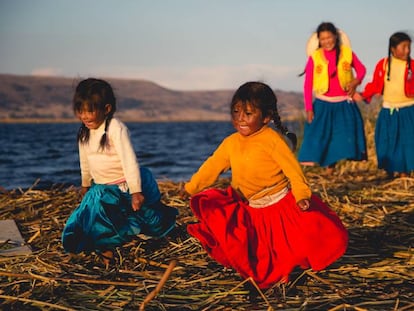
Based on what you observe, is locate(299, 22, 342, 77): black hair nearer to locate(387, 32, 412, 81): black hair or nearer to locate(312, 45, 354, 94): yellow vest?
locate(312, 45, 354, 94): yellow vest

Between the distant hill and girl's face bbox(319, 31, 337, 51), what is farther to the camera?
the distant hill

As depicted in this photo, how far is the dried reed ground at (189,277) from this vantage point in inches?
143

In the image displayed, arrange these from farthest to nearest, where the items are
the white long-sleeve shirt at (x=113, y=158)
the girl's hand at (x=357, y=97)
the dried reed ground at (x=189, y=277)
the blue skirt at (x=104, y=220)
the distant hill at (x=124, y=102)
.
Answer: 1. the distant hill at (x=124, y=102)
2. the girl's hand at (x=357, y=97)
3. the blue skirt at (x=104, y=220)
4. the white long-sleeve shirt at (x=113, y=158)
5. the dried reed ground at (x=189, y=277)

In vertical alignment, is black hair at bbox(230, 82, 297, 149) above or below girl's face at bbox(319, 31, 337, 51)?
below

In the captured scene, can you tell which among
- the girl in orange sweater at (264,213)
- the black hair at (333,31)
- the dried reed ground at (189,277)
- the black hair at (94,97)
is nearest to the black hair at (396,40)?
the black hair at (333,31)

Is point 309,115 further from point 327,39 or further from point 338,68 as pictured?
point 327,39

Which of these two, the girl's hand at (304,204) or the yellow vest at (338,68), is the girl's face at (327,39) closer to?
the yellow vest at (338,68)

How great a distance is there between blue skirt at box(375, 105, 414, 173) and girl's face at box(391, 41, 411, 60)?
2.55ft

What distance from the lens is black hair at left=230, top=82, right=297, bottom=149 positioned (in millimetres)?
3975

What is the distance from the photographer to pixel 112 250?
15.7ft

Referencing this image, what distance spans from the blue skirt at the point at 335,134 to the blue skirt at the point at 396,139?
281 millimetres

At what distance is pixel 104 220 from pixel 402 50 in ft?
17.0

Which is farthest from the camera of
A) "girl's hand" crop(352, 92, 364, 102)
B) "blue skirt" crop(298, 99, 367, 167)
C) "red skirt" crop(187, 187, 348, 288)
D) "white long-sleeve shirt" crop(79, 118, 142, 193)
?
"blue skirt" crop(298, 99, 367, 167)

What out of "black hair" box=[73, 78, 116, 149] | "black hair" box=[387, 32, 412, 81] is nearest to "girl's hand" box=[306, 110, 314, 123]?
"black hair" box=[387, 32, 412, 81]
